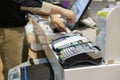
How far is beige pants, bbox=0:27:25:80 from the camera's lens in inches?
57.7

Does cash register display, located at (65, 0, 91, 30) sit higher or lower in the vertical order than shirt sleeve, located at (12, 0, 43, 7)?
lower

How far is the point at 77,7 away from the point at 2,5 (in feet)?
1.74

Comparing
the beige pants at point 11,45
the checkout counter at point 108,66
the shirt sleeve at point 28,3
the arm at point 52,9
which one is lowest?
the beige pants at point 11,45

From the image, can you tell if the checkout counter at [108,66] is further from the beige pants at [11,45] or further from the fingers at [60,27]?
the beige pants at [11,45]

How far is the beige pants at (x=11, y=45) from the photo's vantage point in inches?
57.7

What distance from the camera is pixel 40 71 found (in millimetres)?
1403

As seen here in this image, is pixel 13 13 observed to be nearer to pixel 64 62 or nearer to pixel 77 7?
pixel 77 7

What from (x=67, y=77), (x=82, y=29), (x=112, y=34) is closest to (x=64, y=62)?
(x=67, y=77)

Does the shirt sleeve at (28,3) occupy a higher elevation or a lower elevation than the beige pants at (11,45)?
higher

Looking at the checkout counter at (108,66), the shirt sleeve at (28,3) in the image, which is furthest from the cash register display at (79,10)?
the checkout counter at (108,66)

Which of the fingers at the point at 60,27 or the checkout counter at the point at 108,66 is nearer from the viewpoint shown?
the checkout counter at the point at 108,66

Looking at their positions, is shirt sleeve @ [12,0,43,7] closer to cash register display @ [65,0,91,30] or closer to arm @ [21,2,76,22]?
arm @ [21,2,76,22]

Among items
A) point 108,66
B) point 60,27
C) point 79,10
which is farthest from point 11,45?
point 108,66

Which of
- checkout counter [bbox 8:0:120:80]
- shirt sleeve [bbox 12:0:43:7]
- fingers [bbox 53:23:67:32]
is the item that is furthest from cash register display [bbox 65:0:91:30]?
checkout counter [bbox 8:0:120:80]
